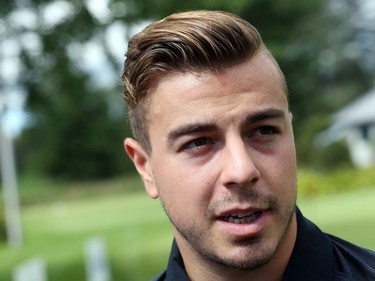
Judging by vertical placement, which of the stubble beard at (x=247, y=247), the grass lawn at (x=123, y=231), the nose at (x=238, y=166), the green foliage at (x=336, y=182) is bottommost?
the green foliage at (x=336, y=182)

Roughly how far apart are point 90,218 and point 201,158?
115 ft

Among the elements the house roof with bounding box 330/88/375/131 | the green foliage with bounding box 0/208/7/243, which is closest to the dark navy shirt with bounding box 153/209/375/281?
the green foliage with bounding box 0/208/7/243

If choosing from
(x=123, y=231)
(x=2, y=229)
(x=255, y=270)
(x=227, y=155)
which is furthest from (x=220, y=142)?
(x=123, y=231)

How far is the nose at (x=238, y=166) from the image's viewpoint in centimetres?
206

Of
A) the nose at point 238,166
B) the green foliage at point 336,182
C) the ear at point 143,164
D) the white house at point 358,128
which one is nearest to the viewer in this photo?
the nose at point 238,166

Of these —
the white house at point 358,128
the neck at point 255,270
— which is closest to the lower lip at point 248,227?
the neck at point 255,270

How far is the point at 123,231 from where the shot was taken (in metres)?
29.5

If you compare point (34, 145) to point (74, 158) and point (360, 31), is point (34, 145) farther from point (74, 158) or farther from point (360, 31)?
point (360, 31)

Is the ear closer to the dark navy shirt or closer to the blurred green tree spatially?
the dark navy shirt

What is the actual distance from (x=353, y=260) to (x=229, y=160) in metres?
0.47

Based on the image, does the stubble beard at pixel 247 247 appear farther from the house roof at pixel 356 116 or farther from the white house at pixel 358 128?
the house roof at pixel 356 116

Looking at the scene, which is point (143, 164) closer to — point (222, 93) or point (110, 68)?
point (222, 93)

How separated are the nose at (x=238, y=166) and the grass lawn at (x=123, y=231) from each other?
47.6ft

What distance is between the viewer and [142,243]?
22.8 m
